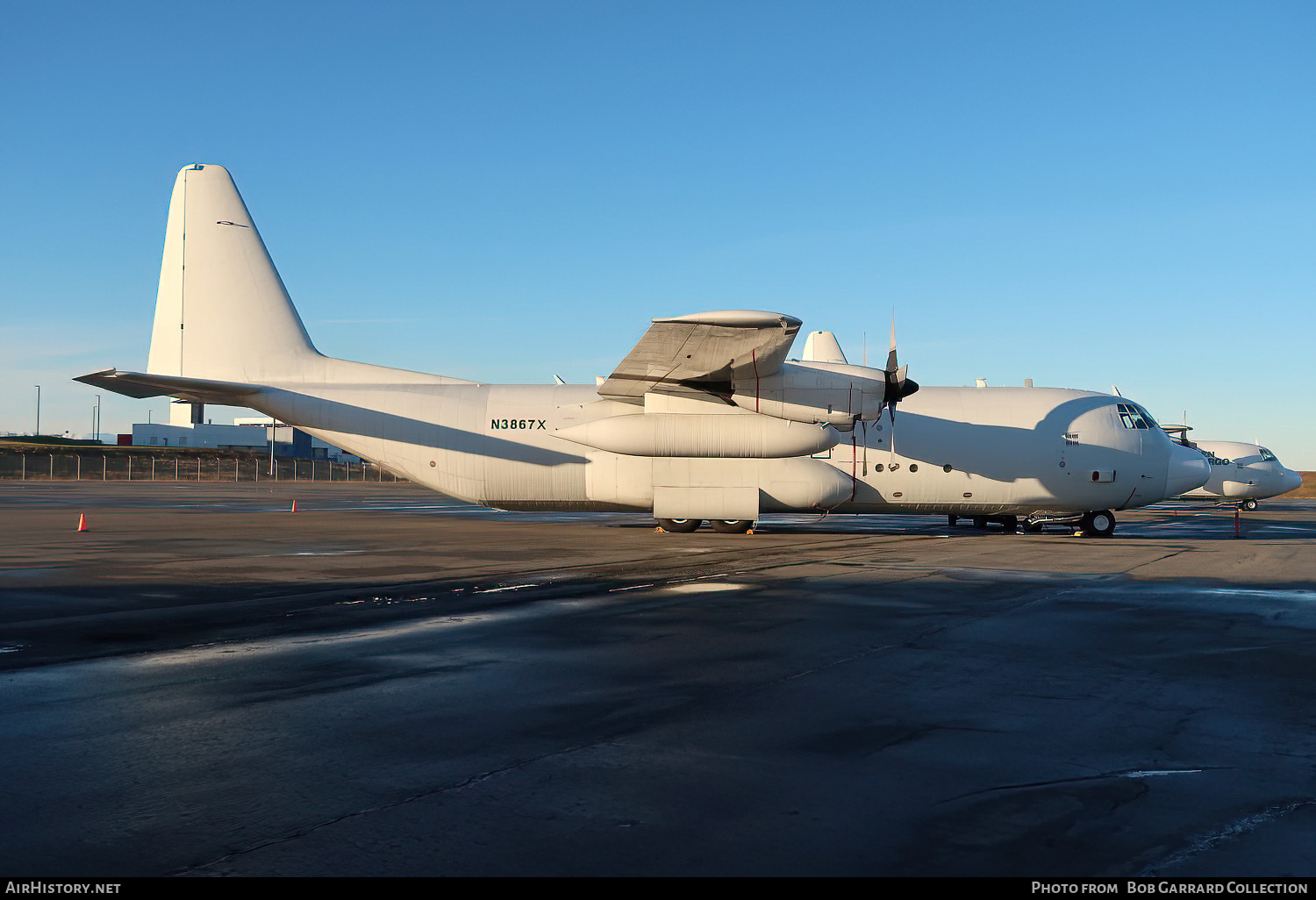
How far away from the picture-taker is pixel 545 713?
601 centimetres

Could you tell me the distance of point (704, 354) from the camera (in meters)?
19.2

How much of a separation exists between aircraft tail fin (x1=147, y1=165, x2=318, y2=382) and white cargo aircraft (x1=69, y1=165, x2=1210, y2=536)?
1.4 inches

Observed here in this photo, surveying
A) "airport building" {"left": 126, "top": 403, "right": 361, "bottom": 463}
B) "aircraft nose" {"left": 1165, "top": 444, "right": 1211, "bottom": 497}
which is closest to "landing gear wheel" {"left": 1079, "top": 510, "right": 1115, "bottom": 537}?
"aircraft nose" {"left": 1165, "top": 444, "right": 1211, "bottom": 497}

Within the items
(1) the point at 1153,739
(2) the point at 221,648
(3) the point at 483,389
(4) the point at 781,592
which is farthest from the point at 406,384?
(1) the point at 1153,739

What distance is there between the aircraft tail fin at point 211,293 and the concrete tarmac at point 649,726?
38.8 feet

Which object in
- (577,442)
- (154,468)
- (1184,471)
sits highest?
(154,468)

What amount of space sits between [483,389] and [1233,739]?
21.8m

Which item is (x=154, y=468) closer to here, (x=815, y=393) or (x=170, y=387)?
(x=170, y=387)

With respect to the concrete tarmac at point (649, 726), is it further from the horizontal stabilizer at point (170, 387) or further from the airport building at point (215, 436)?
the airport building at point (215, 436)

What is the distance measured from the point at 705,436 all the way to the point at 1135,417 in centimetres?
1293

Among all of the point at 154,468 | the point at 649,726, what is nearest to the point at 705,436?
the point at 649,726

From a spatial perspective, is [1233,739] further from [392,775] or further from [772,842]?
[392,775]

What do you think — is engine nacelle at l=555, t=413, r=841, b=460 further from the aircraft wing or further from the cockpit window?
the cockpit window

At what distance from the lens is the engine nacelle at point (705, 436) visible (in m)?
21.7
